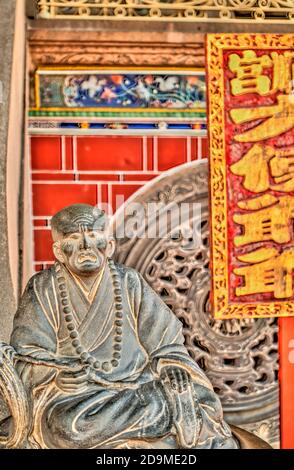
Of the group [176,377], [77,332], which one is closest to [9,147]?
[77,332]

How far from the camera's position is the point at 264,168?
5.27 metres

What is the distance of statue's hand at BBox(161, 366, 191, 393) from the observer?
3822 mm

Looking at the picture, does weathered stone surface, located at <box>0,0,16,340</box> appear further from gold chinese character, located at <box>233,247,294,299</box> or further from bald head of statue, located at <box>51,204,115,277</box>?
gold chinese character, located at <box>233,247,294,299</box>

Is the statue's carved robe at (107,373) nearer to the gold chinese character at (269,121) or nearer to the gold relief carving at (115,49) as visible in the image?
the gold chinese character at (269,121)

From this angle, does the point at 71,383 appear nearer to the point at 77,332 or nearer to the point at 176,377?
the point at 77,332

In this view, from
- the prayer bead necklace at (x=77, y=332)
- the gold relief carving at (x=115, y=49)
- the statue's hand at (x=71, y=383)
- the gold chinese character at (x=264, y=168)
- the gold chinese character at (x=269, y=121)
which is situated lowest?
the statue's hand at (x=71, y=383)

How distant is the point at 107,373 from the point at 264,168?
1658 mm

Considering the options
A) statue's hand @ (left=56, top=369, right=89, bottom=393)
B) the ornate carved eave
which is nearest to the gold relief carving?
the ornate carved eave

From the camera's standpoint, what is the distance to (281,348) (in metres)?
5.27

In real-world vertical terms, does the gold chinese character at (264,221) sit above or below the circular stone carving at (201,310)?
above

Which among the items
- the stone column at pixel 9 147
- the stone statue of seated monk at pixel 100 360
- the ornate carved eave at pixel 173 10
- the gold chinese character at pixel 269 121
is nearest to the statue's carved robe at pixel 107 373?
the stone statue of seated monk at pixel 100 360

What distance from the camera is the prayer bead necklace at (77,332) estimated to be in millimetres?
3924

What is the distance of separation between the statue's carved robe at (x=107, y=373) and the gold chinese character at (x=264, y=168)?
133 cm
